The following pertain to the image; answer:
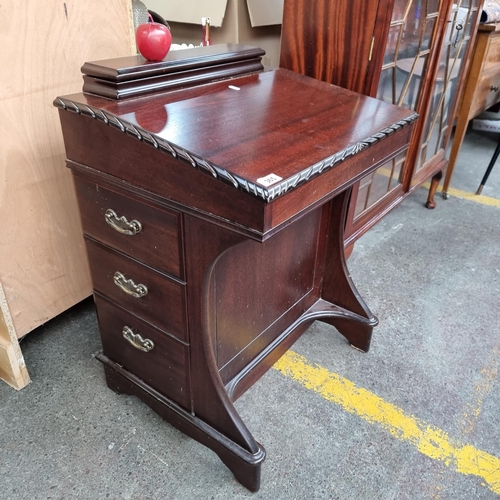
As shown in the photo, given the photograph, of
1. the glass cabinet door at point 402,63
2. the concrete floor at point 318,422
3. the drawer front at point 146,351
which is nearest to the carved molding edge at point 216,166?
the drawer front at point 146,351

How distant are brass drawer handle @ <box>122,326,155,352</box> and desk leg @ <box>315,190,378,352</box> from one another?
2.28 feet

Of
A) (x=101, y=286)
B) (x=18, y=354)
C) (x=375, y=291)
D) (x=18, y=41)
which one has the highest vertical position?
(x=18, y=41)

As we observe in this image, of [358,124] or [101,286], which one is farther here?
[101,286]

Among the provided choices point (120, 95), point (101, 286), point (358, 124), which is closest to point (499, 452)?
point (358, 124)

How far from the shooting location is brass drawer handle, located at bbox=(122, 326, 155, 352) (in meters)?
1.26

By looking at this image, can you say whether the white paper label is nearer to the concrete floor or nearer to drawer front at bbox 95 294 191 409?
drawer front at bbox 95 294 191 409

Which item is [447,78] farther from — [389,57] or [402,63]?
[389,57]

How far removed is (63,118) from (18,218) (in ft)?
1.73

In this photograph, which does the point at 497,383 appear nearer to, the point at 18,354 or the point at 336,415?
the point at 336,415

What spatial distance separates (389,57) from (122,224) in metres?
1.12

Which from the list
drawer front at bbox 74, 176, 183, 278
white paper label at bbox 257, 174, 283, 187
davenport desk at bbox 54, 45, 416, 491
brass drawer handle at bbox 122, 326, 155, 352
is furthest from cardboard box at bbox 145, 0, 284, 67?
white paper label at bbox 257, 174, 283, 187

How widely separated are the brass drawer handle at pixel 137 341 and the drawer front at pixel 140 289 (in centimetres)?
7

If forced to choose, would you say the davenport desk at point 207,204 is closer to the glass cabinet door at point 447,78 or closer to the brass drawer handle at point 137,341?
the brass drawer handle at point 137,341

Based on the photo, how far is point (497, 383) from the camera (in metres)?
1.64
